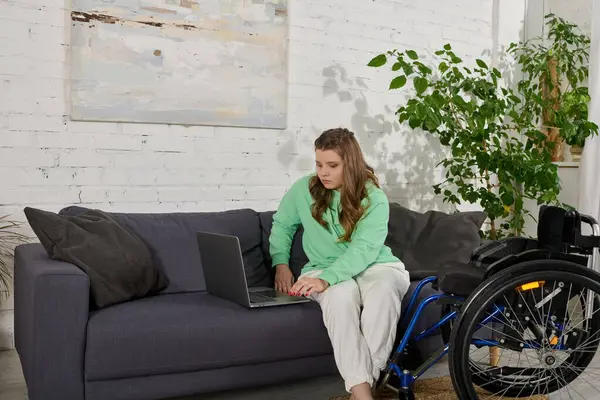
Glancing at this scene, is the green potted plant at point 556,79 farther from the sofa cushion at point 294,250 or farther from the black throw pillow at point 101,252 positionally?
the black throw pillow at point 101,252

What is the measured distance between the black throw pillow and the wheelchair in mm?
940

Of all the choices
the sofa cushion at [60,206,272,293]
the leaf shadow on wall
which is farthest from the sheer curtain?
the sofa cushion at [60,206,272,293]

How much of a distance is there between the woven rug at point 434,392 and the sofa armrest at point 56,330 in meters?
0.93

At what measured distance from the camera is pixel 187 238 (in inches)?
124

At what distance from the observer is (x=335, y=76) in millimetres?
4004

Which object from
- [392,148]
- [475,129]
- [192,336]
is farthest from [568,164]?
[192,336]

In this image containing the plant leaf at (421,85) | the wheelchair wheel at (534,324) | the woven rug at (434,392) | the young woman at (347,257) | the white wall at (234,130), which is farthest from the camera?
the plant leaf at (421,85)

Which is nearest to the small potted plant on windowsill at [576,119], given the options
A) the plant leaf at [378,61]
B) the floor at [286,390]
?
the plant leaf at [378,61]

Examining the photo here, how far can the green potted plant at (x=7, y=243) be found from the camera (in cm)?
322

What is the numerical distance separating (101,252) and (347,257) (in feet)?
2.81

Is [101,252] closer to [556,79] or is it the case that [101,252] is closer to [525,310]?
[525,310]

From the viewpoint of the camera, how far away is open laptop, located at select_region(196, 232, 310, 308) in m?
2.62

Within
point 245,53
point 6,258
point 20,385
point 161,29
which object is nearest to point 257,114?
point 245,53

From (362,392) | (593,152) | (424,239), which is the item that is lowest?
(362,392)
